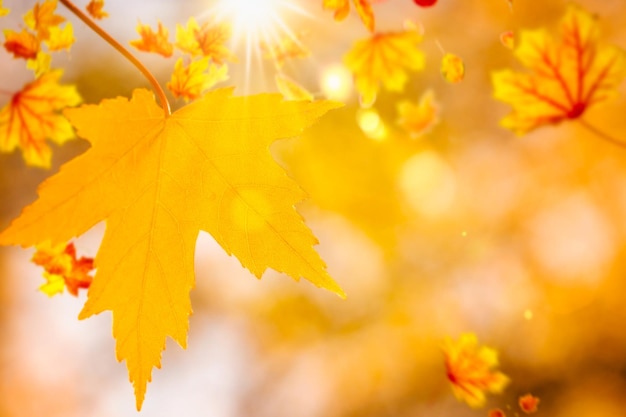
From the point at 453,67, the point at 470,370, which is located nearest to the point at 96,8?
the point at 453,67

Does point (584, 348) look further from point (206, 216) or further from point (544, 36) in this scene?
point (206, 216)

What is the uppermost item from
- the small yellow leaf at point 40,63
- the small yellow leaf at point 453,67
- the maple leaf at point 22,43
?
the maple leaf at point 22,43

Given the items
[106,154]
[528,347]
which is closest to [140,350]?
[106,154]

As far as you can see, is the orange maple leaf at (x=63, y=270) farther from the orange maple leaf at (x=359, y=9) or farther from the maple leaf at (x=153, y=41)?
the orange maple leaf at (x=359, y=9)

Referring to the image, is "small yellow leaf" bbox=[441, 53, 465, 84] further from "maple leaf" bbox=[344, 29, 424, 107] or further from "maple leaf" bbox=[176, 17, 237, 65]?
"maple leaf" bbox=[176, 17, 237, 65]

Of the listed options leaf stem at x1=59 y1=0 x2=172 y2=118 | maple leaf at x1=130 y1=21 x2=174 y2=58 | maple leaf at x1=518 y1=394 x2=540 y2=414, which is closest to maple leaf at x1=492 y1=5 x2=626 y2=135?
leaf stem at x1=59 y1=0 x2=172 y2=118

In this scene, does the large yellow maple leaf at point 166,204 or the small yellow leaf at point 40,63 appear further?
the small yellow leaf at point 40,63

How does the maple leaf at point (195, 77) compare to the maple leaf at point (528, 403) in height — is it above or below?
above

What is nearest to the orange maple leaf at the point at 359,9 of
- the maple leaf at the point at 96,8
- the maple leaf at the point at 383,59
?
the maple leaf at the point at 383,59
